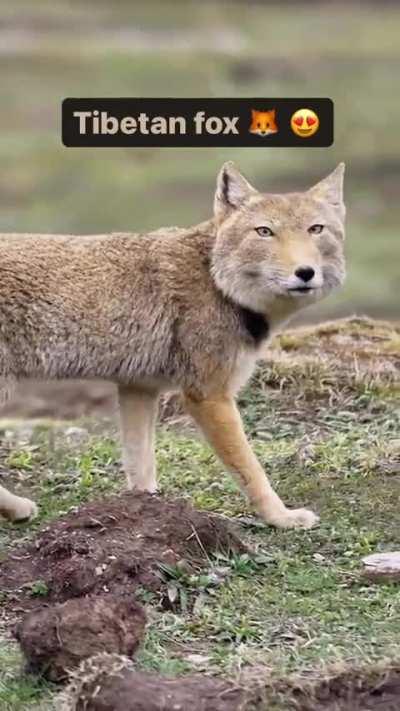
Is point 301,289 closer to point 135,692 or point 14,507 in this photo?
point 14,507

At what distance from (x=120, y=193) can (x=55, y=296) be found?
15457mm

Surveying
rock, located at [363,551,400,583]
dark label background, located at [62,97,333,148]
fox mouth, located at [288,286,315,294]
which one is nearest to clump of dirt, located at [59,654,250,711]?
rock, located at [363,551,400,583]

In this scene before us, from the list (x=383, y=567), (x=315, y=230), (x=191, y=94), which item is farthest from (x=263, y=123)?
(x=191, y=94)

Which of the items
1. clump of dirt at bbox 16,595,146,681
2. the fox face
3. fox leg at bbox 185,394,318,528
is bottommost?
clump of dirt at bbox 16,595,146,681

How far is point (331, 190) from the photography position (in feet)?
28.8

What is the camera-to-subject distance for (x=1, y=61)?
29.4 metres

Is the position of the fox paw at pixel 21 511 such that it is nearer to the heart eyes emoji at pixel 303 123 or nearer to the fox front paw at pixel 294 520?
the fox front paw at pixel 294 520

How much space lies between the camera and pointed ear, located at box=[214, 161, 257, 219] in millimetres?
8688

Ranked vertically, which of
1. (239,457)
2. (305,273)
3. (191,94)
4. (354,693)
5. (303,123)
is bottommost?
(354,693)

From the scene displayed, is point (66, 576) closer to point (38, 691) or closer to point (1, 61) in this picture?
point (38, 691)

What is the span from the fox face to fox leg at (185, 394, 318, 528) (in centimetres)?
447

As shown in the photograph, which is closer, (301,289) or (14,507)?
(301,289)

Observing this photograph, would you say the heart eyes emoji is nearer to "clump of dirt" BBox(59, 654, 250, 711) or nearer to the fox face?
the fox face

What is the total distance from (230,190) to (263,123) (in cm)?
429
